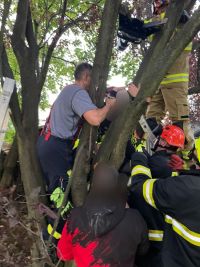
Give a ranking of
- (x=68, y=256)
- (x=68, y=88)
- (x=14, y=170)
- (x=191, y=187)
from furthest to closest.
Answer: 1. (x=14, y=170)
2. (x=68, y=88)
3. (x=68, y=256)
4. (x=191, y=187)

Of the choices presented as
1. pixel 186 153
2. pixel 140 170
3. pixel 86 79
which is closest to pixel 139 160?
pixel 140 170

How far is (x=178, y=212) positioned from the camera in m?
2.44

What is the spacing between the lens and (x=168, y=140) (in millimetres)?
3568

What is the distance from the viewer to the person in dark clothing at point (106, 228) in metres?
2.43

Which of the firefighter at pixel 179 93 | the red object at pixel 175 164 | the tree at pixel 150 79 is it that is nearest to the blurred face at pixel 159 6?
the firefighter at pixel 179 93

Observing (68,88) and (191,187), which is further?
(68,88)

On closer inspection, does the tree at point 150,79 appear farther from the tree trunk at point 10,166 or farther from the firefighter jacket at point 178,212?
the tree trunk at point 10,166

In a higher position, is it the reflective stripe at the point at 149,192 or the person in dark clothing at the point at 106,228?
the reflective stripe at the point at 149,192

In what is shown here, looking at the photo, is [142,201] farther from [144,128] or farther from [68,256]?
[144,128]

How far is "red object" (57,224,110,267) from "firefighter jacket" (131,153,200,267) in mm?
495

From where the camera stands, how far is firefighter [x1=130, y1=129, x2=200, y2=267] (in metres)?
2.41

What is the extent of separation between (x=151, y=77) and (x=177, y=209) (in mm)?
983

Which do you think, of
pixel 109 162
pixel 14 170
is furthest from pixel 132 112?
pixel 14 170

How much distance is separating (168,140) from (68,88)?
1060 mm
